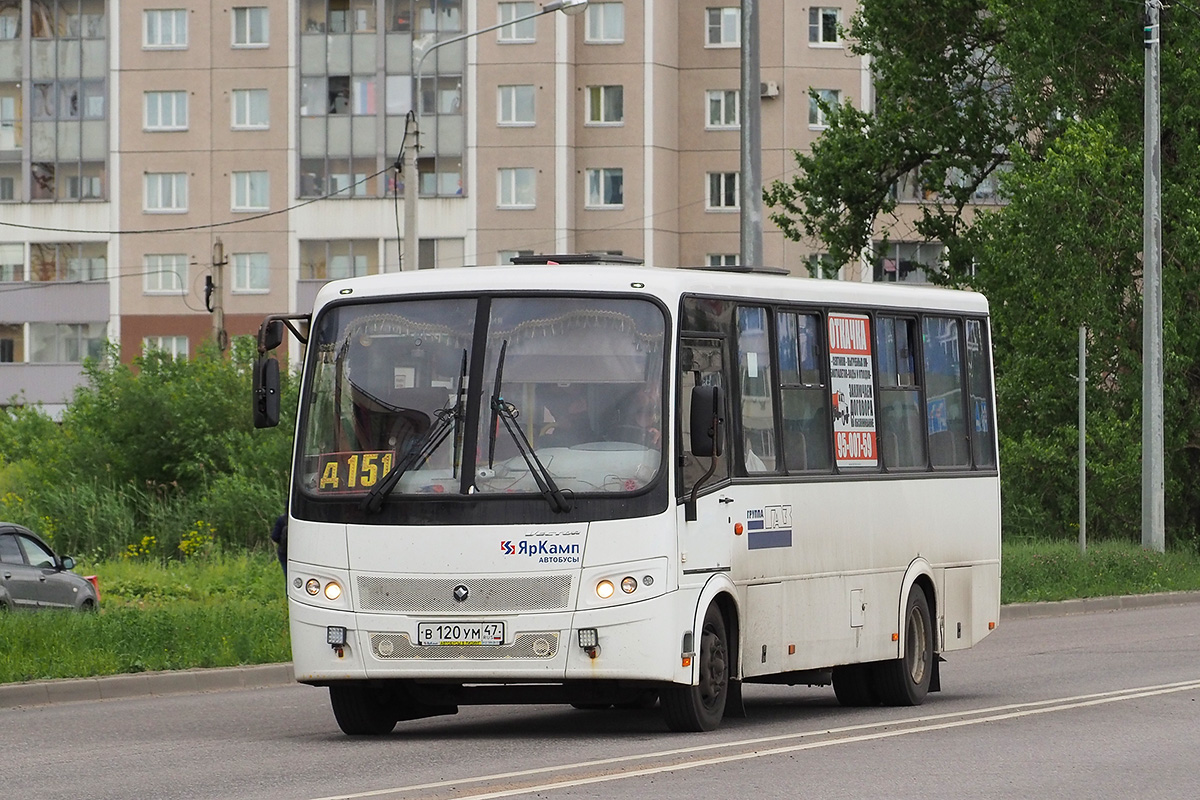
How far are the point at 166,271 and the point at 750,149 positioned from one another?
197ft

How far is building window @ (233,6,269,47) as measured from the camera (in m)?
79.9

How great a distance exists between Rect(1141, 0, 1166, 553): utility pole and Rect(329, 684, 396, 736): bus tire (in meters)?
21.1

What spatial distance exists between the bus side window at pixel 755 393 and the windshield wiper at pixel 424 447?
1881 mm

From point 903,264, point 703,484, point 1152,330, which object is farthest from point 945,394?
point 903,264

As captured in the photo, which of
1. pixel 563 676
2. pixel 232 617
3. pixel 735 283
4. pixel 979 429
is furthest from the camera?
pixel 232 617

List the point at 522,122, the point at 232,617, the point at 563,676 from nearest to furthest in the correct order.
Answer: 1. the point at 563,676
2. the point at 232,617
3. the point at 522,122

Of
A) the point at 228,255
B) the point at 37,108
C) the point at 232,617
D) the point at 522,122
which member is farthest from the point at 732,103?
the point at 232,617

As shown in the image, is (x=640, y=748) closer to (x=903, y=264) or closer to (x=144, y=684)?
(x=144, y=684)

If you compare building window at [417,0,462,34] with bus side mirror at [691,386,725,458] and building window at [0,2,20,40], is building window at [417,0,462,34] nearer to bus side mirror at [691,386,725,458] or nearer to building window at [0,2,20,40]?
building window at [0,2,20,40]

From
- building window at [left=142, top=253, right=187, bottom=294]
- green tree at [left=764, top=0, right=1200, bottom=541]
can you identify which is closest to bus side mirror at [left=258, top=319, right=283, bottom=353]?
green tree at [left=764, top=0, right=1200, bottom=541]

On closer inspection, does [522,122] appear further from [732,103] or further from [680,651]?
[680,651]

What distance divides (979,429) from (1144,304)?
16985mm

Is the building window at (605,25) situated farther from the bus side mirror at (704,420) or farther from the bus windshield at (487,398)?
the bus side mirror at (704,420)

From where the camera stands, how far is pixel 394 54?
79312 mm
